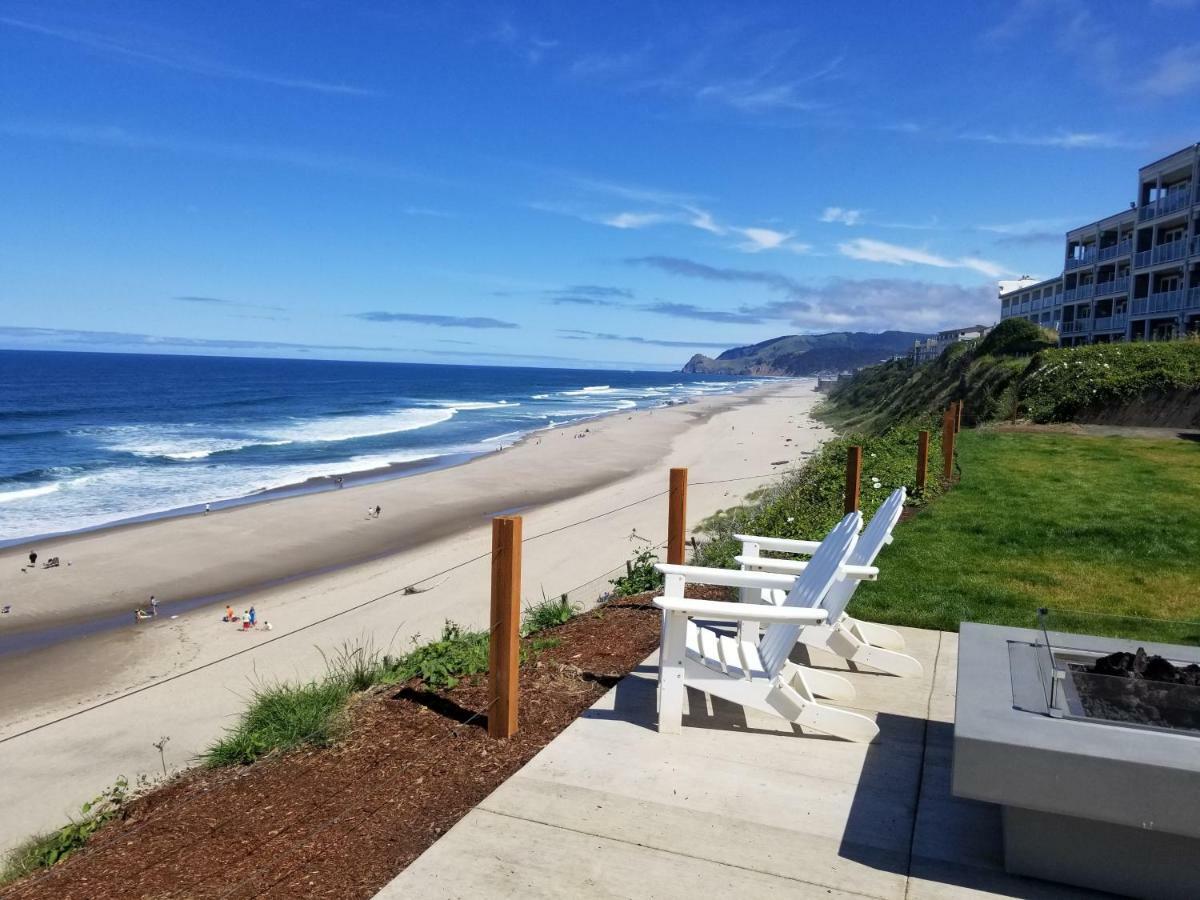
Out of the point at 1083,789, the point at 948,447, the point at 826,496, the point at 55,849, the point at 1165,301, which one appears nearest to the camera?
the point at 1083,789

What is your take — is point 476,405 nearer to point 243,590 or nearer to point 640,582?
point 243,590

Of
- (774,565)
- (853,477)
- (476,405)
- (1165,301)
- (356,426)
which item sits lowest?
(356,426)

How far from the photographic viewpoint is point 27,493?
27.2 m

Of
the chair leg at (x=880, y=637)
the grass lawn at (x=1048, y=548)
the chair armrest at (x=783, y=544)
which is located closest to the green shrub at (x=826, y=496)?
the grass lawn at (x=1048, y=548)

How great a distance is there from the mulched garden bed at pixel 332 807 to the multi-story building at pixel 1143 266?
99.6 ft

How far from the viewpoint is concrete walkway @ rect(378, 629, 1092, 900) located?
10.2 ft

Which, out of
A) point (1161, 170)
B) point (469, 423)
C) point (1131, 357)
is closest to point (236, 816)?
point (1131, 357)

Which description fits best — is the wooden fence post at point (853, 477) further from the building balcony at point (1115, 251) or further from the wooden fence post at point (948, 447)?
the building balcony at point (1115, 251)

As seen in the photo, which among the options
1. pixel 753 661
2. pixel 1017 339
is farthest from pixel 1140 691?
pixel 1017 339

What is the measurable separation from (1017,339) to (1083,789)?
126ft

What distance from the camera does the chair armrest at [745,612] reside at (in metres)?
4.10

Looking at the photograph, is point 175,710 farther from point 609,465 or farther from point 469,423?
point 469,423

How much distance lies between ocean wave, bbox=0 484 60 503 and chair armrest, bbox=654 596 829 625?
92.0ft

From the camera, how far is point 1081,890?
10.1ft
